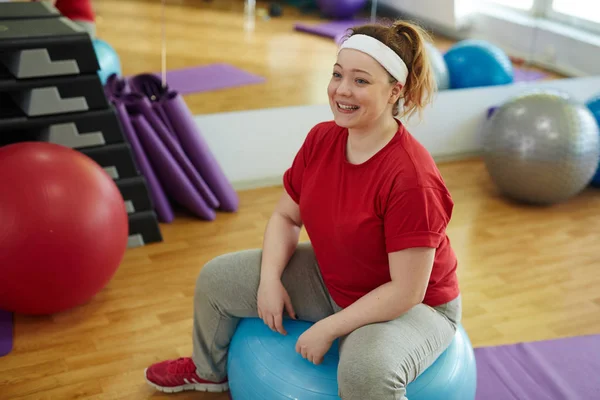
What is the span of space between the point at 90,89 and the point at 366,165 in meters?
1.40

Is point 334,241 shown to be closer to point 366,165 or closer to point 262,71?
point 366,165

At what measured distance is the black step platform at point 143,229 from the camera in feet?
9.50

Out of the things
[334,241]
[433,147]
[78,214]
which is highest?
[334,241]

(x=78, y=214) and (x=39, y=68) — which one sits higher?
(x=39, y=68)

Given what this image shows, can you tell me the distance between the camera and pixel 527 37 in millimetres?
4082

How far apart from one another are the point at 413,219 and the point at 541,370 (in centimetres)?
95

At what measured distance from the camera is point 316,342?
170 cm

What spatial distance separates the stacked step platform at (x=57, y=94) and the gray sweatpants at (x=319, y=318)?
40.4 inches

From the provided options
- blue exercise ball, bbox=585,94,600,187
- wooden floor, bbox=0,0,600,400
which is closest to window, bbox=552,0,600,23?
blue exercise ball, bbox=585,94,600,187

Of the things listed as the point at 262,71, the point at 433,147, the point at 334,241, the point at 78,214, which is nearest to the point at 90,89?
the point at 78,214

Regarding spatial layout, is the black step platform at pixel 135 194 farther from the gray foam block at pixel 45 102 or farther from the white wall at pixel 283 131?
the white wall at pixel 283 131

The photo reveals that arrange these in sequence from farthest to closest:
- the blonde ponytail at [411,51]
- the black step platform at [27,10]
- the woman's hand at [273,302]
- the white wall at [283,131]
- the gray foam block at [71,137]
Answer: the white wall at [283,131], the black step platform at [27,10], the gray foam block at [71,137], the woman's hand at [273,302], the blonde ponytail at [411,51]

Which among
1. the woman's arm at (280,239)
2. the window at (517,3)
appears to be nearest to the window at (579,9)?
the window at (517,3)

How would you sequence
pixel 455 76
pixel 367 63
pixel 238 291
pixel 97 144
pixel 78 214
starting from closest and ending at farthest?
1. pixel 367 63
2. pixel 238 291
3. pixel 78 214
4. pixel 97 144
5. pixel 455 76
